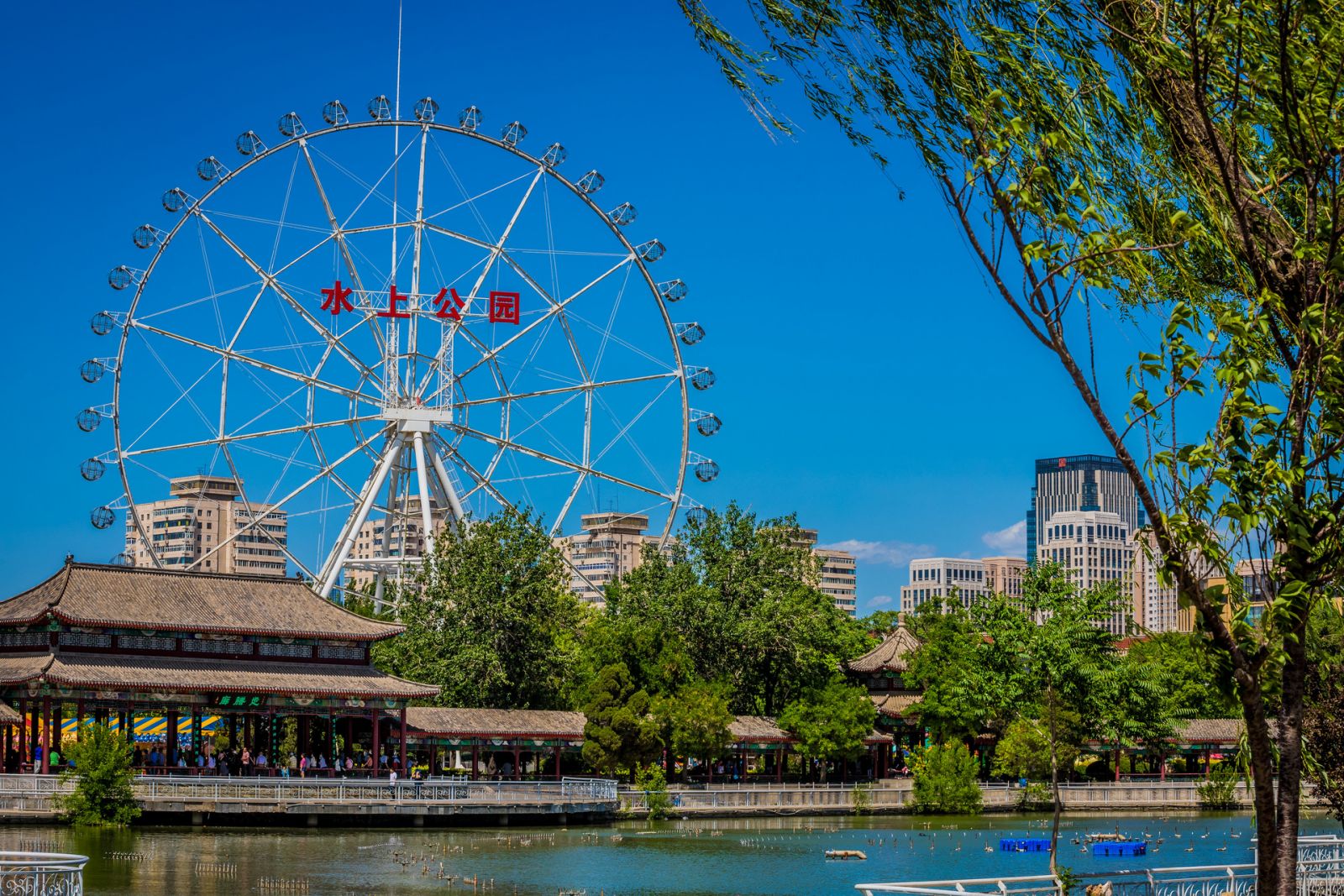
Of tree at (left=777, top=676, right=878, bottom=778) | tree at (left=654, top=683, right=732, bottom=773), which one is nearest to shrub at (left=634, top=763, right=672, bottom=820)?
tree at (left=654, top=683, right=732, bottom=773)

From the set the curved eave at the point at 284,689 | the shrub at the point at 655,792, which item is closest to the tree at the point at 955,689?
the shrub at the point at 655,792

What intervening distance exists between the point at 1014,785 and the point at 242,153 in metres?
37.5

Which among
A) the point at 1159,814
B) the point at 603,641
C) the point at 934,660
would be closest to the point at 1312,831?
the point at 1159,814

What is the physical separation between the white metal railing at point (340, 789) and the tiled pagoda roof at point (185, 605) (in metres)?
5.76

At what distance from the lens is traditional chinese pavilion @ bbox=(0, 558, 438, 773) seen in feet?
175

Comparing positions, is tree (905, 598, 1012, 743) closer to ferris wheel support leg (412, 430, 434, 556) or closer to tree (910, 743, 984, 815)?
tree (910, 743, 984, 815)

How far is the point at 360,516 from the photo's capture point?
67.5m

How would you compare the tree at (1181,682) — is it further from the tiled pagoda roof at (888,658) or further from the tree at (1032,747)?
the tiled pagoda roof at (888,658)

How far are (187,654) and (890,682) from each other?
3116 cm

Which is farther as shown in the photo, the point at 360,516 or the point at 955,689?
the point at 955,689

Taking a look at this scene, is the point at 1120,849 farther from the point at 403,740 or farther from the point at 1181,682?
the point at 1181,682

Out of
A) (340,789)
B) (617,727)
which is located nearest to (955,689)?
(617,727)

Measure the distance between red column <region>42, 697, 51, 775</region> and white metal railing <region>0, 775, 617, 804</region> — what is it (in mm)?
2540

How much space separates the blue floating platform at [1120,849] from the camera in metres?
47.2
